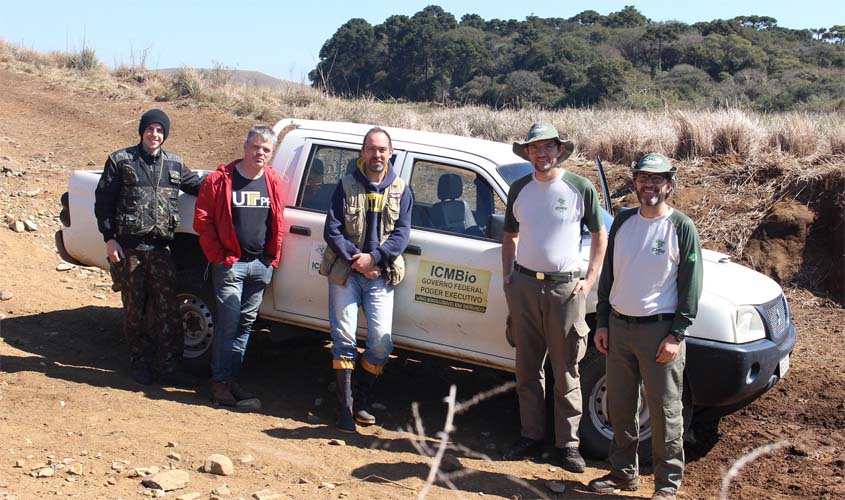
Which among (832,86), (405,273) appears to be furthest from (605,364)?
(832,86)

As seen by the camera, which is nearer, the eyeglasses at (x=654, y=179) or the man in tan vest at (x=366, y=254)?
the eyeglasses at (x=654, y=179)

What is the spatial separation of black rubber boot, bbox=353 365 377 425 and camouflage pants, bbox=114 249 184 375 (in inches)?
55.4

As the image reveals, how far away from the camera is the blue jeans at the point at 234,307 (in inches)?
238

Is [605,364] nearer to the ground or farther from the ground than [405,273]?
nearer to the ground

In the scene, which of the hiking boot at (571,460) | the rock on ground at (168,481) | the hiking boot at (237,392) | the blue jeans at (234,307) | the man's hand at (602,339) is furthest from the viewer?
the hiking boot at (237,392)

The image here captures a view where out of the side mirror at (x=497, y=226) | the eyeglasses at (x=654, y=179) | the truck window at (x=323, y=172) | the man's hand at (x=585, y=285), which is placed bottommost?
the man's hand at (x=585, y=285)

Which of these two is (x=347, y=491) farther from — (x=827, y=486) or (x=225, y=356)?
(x=827, y=486)

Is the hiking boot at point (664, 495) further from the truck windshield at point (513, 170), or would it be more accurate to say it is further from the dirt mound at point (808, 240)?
the dirt mound at point (808, 240)

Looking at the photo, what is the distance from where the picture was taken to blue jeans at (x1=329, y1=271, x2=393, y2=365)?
5793mm

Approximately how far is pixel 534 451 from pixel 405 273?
4.57ft

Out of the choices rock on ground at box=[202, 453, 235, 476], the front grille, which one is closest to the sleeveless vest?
rock on ground at box=[202, 453, 235, 476]

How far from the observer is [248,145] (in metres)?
6.02

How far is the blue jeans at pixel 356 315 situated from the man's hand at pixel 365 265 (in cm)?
8

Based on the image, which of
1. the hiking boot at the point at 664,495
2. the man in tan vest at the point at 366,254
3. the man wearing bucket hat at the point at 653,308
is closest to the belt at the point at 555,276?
→ the man wearing bucket hat at the point at 653,308
